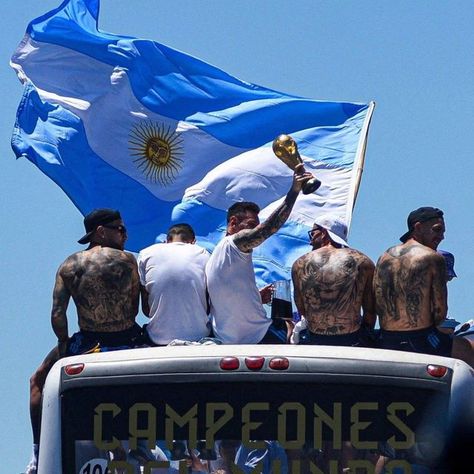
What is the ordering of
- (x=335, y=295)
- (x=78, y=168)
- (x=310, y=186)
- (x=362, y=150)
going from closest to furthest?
(x=335, y=295) → (x=310, y=186) → (x=78, y=168) → (x=362, y=150)

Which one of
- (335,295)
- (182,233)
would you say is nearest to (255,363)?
(335,295)

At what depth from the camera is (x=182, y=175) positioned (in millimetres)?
18578

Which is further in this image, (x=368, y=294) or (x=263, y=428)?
(x=368, y=294)

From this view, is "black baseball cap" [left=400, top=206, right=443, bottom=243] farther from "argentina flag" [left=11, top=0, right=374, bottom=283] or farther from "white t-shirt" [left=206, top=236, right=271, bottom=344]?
"argentina flag" [left=11, top=0, right=374, bottom=283]

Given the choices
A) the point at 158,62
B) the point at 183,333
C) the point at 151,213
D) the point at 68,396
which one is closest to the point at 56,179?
the point at 151,213

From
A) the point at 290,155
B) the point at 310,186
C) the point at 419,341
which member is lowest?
the point at 419,341

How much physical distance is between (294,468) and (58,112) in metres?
9.22

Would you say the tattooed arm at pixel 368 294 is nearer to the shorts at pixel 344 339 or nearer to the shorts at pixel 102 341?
the shorts at pixel 344 339

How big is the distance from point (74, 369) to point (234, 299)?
1.75 m

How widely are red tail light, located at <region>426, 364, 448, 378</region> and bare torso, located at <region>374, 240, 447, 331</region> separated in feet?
4.74

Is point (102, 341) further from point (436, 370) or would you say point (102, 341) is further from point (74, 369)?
point (436, 370)

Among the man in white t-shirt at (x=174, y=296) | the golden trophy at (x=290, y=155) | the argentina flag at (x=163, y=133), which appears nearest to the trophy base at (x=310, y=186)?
the golden trophy at (x=290, y=155)

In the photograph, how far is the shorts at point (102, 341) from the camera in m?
11.7

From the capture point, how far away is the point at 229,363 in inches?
400
